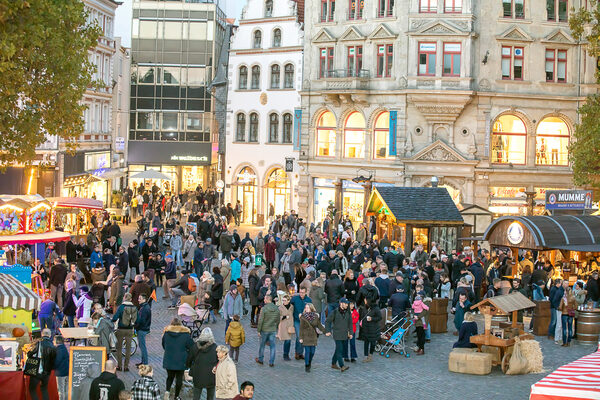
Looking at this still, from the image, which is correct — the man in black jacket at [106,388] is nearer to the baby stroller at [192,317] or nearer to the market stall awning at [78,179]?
the baby stroller at [192,317]

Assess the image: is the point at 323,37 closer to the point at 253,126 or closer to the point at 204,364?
the point at 253,126

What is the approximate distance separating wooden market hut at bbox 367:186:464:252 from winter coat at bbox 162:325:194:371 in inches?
725

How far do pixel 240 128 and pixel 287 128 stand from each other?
359 centimetres

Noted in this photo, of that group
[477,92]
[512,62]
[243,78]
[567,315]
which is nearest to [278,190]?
[243,78]

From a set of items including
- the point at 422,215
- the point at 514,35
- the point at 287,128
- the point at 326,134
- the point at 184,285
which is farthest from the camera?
the point at 287,128

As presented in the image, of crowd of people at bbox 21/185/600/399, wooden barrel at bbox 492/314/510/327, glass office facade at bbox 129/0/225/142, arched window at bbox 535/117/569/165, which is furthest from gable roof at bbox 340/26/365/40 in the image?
wooden barrel at bbox 492/314/510/327

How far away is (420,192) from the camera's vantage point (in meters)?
35.7

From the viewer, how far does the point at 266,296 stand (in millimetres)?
19844

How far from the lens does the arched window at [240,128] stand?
5572cm

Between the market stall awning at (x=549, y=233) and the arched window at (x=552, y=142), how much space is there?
16.8 meters

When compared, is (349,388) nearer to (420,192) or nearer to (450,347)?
(450,347)

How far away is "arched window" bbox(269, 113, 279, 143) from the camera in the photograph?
54.2m

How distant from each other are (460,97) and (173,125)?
91.2 ft

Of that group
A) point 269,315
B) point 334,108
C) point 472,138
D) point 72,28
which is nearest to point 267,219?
point 334,108
